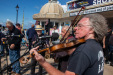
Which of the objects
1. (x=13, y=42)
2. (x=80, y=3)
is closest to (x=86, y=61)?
(x=13, y=42)

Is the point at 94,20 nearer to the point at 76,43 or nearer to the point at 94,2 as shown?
the point at 76,43

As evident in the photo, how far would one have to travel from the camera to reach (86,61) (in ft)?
2.73

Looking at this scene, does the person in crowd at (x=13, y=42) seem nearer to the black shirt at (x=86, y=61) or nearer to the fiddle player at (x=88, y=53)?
the fiddle player at (x=88, y=53)

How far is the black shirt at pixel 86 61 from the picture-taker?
0.83 metres

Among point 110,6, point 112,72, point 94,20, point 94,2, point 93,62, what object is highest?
point 94,2

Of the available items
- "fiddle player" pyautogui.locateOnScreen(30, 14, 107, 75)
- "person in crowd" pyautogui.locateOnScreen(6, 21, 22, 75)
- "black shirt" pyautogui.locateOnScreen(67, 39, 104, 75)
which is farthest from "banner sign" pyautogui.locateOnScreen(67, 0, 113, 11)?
"black shirt" pyautogui.locateOnScreen(67, 39, 104, 75)

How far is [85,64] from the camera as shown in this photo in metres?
0.83

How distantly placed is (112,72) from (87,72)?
12.7 ft

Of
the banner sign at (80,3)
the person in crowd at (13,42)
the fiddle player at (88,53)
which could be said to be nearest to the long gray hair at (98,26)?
the fiddle player at (88,53)

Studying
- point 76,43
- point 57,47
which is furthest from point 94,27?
point 57,47

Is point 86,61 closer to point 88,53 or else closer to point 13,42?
point 88,53

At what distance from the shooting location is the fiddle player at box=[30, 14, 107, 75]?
83 cm

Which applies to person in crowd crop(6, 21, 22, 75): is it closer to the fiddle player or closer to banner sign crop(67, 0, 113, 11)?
the fiddle player

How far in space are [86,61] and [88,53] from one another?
0.25 ft
